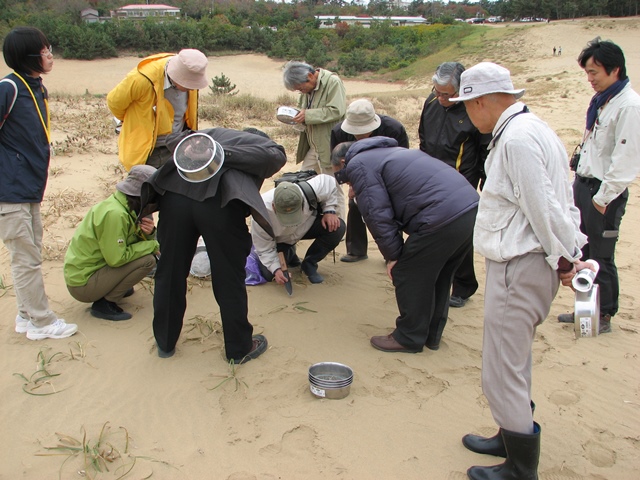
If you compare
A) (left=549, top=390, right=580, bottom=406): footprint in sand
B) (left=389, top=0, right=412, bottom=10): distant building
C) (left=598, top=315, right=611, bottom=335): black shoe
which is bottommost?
(left=549, top=390, right=580, bottom=406): footprint in sand

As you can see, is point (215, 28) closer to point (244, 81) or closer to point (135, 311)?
point (244, 81)

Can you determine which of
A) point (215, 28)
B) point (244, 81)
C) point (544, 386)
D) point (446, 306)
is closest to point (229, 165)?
point (446, 306)

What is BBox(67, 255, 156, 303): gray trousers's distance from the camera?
3660 mm

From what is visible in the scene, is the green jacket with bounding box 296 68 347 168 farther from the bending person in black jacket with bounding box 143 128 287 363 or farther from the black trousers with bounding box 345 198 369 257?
the bending person in black jacket with bounding box 143 128 287 363

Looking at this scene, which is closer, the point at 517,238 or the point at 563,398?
the point at 517,238

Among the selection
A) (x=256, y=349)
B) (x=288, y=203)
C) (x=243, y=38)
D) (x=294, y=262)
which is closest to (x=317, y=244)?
(x=294, y=262)

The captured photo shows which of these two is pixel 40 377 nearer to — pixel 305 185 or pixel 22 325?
pixel 22 325

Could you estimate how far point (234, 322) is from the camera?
3145mm

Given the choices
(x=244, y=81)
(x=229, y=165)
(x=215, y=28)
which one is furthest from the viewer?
(x=215, y=28)

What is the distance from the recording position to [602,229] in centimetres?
355

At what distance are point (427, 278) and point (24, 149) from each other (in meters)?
2.53

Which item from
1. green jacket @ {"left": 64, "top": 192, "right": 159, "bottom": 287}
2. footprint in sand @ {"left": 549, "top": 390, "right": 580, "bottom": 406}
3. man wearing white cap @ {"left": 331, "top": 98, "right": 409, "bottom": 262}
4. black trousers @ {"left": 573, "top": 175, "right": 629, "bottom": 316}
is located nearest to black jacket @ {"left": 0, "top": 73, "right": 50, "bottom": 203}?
green jacket @ {"left": 64, "top": 192, "right": 159, "bottom": 287}

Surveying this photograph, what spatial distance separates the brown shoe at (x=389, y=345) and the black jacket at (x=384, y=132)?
169cm

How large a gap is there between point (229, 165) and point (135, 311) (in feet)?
5.52
